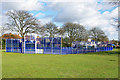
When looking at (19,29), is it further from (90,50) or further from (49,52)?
(90,50)

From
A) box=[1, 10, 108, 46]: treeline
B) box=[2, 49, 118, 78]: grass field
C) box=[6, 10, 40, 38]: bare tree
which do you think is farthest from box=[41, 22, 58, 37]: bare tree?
box=[2, 49, 118, 78]: grass field

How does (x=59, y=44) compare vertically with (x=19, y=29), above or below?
below

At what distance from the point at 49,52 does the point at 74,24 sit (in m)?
27.0

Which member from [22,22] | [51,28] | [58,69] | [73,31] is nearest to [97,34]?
[73,31]

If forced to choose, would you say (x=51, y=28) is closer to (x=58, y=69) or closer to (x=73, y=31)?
(x=73, y=31)

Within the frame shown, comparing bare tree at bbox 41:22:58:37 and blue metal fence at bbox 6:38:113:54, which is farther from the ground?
bare tree at bbox 41:22:58:37

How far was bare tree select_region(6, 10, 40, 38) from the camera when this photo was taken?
32.9 m

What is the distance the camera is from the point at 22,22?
110 ft

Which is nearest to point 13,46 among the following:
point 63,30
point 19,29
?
point 19,29

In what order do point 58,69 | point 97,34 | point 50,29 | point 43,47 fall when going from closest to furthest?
point 58,69
point 43,47
point 50,29
point 97,34

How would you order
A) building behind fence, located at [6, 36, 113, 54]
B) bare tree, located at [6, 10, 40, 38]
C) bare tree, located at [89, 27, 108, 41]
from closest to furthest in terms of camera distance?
building behind fence, located at [6, 36, 113, 54], bare tree, located at [6, 10, 40, 38], bare tree, located at [89, 27, 108, 41]

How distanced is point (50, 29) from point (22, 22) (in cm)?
1556

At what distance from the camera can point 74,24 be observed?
48.6 metres

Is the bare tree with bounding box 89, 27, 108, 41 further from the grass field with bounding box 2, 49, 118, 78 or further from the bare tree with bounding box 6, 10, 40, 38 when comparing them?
the grass field with bounding box 2, 49, 118, 78
